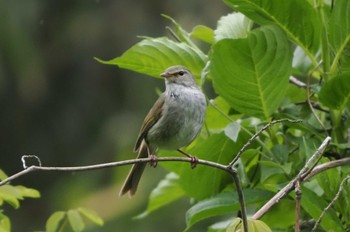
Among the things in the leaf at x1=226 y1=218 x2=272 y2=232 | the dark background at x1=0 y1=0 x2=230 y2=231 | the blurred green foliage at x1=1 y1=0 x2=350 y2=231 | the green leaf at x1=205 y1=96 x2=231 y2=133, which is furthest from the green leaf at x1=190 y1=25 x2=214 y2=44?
the dark background at x1=0 y1=0 x2=230 y2=231

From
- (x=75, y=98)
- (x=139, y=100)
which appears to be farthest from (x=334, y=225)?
(x=75, y=98)

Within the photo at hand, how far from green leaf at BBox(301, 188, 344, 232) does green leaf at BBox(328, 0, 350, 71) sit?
0.60 meters

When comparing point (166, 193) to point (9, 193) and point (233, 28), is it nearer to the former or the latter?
point (233, 28)

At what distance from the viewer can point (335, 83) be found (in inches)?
156

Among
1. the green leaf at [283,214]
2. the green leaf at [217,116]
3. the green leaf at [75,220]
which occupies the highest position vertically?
the green leaf at [217,116]

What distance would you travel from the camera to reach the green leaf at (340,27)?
4.00 metres

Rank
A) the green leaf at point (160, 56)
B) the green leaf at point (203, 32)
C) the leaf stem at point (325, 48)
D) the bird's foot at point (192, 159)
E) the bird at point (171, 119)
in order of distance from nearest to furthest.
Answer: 1. the bird's foot at point (192, 159)
2. the leaf stem at point (325, 48)
3. the green leaf at point (160, 56)
4. the green leaf at point (203, 32)
5. the bird at point (171, 119)

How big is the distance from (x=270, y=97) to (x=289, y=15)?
0.34 m

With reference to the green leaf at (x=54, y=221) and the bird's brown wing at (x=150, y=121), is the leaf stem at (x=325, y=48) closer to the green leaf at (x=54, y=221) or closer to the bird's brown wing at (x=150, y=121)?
the bird's brown wing at (x=150, y=121)

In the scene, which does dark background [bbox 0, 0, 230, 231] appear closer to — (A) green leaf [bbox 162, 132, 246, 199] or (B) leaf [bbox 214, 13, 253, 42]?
(B) leaf [bbox 214, 13, 253, 42]

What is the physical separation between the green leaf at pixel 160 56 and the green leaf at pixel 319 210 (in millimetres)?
824

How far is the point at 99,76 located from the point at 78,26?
885 mm

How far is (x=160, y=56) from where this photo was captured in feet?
14.4

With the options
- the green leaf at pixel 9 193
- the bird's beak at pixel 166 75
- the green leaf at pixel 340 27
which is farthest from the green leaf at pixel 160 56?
the green leaf at pixel 9 193
